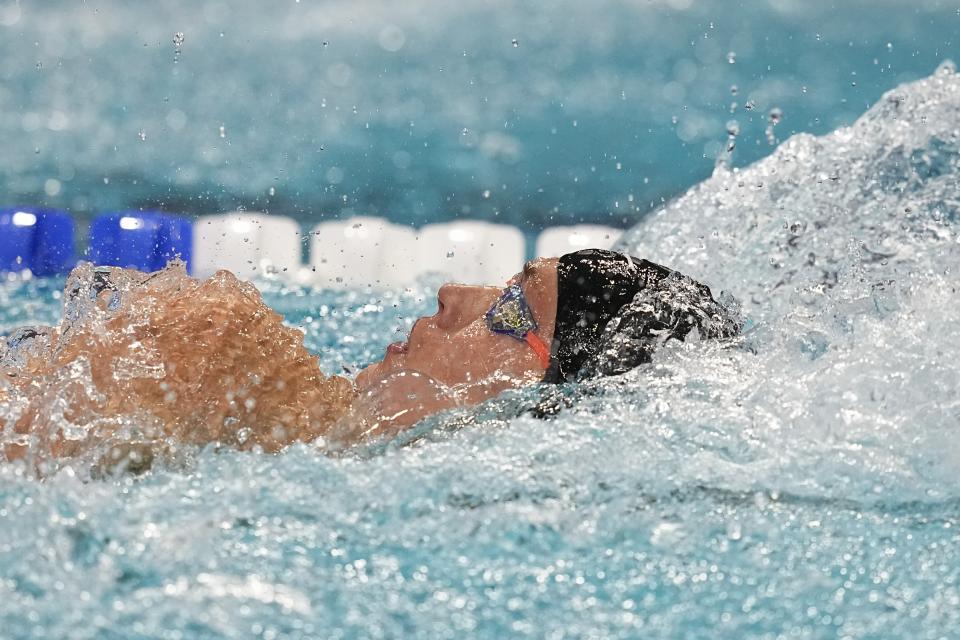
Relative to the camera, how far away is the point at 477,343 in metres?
1.54

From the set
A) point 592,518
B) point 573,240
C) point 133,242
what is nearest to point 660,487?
point 592,518

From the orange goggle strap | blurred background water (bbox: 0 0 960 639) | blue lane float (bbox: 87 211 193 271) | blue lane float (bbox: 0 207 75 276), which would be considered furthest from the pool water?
blue lane float (bbox: 0 207 75 276)

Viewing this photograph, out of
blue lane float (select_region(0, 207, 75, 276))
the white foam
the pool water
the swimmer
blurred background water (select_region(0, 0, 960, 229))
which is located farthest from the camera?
blurred background water (select_region(0, 0, 960, 229))

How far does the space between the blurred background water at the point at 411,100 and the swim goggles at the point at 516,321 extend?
4.94m

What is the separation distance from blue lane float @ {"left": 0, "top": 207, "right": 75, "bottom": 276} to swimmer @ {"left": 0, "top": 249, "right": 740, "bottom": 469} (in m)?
2.91

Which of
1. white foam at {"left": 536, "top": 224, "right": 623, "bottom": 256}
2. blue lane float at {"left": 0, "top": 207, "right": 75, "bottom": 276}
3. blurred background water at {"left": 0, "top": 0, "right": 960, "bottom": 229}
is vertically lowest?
blue lane float at {"left": 0, "top": 207, "right": 75, "bottom": 276}

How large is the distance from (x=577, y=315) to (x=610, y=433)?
34 cm

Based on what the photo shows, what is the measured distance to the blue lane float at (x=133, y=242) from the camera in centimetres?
409

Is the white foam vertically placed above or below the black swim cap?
above

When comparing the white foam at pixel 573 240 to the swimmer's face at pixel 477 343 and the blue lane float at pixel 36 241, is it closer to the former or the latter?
the blue lane float at pixel 36 241

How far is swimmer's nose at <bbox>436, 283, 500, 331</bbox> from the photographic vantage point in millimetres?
1562

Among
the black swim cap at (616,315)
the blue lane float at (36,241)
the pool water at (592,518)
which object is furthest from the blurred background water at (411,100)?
the pool water at (592,518)

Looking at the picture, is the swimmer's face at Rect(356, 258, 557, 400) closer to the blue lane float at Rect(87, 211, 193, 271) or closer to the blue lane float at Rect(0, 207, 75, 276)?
the blue lane float at Rect(87, 211, 193, 271)

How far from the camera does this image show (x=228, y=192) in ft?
22.5
